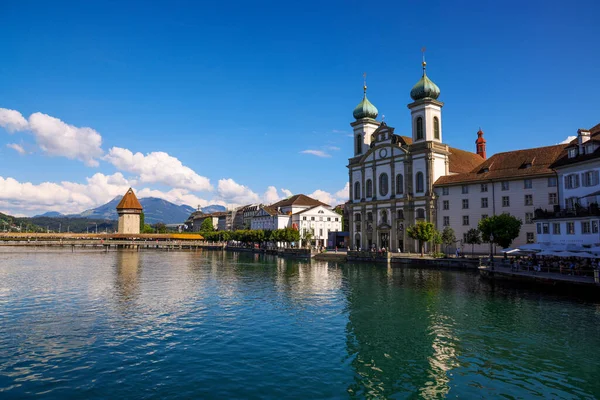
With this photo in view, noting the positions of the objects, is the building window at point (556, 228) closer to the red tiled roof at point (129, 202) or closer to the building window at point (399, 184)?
the building window at point (399, 184)

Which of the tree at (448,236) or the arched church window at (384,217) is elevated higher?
the arched church window at (384,217)

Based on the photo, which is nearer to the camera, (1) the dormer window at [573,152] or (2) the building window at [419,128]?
(1) the dormer window at [573,152]

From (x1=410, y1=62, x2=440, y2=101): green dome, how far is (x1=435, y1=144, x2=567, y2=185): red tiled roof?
16009 millimetres

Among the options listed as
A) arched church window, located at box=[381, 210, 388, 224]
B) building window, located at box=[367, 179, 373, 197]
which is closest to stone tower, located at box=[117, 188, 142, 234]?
building window, located at box=[367, 179, 373, 197]

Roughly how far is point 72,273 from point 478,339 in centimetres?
4454

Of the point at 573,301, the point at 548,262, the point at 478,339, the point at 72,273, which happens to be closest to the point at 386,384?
the point at 478,339

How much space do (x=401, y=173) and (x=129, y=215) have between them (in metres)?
115

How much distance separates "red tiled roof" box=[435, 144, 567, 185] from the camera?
5784 cm

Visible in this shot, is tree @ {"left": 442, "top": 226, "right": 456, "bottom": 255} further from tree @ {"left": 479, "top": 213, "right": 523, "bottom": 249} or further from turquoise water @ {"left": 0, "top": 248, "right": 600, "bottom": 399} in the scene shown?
turquoise water @ {"left": 0, "top": 248, "right": 600, "bottom": 399}

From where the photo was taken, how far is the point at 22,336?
20125 mm

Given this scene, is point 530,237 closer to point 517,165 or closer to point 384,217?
point 517,165

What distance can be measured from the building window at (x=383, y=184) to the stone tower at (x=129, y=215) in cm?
10652

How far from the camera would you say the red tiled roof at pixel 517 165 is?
5784 centimetres

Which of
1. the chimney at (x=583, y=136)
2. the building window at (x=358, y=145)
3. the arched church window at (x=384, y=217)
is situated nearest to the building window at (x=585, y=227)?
the chimney at (x=583, y=136)
